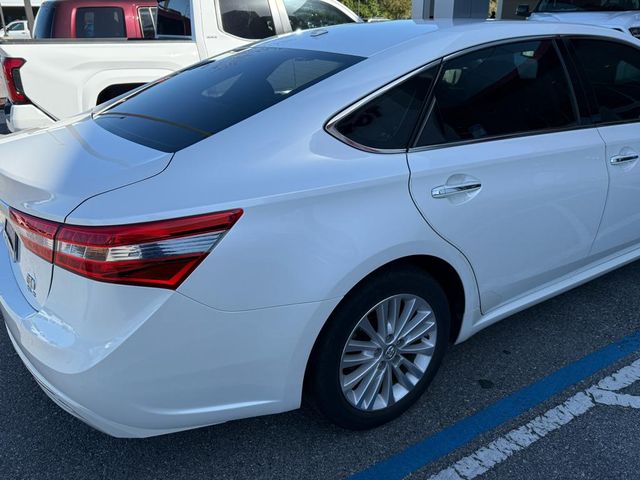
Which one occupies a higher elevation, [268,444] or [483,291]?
[483,291]

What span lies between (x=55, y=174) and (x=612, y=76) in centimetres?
281

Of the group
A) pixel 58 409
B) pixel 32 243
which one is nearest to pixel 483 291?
pixel 32 243

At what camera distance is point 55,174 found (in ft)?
6.48

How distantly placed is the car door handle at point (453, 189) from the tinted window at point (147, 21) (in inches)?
266

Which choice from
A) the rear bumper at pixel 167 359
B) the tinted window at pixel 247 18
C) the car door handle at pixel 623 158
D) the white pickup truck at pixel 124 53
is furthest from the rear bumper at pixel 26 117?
the car door handle at pixel 623 158

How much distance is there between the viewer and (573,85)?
284 cm

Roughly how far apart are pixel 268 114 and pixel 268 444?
1.35m

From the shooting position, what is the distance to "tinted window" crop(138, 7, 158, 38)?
7.92 metres

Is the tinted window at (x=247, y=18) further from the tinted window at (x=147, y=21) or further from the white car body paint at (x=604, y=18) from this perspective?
the white car body paint at (x=604, y=18)

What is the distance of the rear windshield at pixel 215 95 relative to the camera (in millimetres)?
2166

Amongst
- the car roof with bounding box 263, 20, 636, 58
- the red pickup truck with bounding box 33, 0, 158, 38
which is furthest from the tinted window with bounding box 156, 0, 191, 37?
the car roof with bounding box 263, 20, 636, 58

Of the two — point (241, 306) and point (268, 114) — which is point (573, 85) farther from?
→ point (241, 306)

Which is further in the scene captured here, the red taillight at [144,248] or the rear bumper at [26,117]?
the rear bumper at [26,117]

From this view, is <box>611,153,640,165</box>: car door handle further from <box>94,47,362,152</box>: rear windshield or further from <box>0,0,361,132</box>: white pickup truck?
<box>0,0,361,132</box>: white pickup truck
